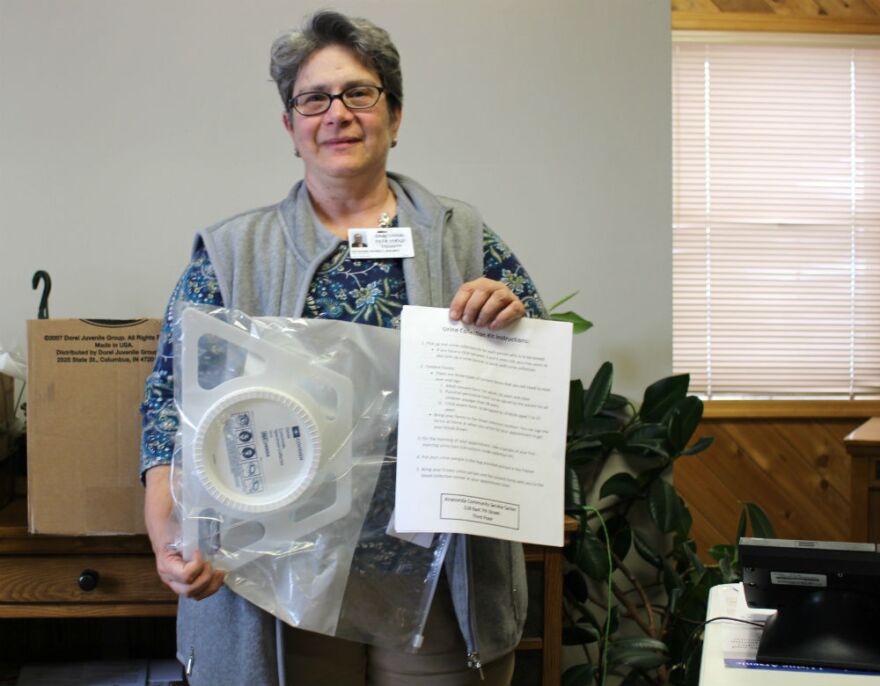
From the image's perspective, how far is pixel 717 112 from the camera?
431cm

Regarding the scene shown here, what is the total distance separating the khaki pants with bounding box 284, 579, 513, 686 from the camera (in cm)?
138

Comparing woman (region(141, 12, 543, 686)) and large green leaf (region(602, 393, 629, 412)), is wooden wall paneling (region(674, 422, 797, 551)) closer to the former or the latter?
large green leaf (region(602, 393, 629, 412))

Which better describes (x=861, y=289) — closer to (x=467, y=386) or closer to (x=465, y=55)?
(x=465, y=55)

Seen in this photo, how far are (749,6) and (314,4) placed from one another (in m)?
2.63

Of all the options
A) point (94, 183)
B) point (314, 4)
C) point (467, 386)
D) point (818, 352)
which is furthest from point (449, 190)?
point (818, 352)

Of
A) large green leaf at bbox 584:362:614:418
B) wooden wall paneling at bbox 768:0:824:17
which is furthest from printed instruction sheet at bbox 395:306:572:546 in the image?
wooden wall paneling at bbox 768:0:824:17

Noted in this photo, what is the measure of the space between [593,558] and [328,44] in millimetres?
1399

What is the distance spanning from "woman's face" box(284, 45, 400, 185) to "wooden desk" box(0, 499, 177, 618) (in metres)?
0.92

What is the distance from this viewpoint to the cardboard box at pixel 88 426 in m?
1.81

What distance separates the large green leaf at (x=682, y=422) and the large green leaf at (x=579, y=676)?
59cm

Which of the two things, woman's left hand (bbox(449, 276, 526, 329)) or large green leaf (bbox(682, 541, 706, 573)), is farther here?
large green leaf (bbox(682, 541, 706, 573))

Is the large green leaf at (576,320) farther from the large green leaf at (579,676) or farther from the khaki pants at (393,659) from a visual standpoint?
the khaki pants at (393,659)

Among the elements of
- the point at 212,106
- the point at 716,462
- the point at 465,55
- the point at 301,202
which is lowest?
the point at 716,462

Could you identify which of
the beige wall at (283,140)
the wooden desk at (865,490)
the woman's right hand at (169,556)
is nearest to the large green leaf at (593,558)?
the beige wall at (283,140)
